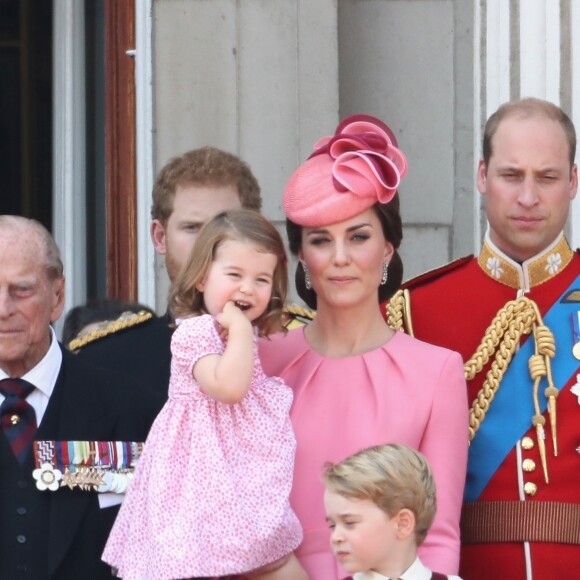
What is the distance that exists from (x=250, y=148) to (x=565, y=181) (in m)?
1.91

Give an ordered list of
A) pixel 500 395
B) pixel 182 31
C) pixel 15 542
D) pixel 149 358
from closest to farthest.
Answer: pixel 15 542
pixel 500 395
pixel 149 358
pixel 182 31

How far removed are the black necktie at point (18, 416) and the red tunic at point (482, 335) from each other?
937mm

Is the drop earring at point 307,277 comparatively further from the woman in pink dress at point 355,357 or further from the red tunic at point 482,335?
the red tunic at point 482,335

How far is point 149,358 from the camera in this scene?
5.02 m

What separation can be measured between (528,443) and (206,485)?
0.83 m

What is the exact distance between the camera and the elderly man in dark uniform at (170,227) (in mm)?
5023

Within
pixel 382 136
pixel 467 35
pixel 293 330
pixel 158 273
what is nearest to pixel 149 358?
pixel 293 330

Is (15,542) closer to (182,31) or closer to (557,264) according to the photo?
(557,264)

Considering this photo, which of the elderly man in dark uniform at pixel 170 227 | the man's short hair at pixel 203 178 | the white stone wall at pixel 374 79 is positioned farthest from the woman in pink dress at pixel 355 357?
the white stone wall at pixel 374 79

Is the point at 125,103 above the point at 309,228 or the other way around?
above

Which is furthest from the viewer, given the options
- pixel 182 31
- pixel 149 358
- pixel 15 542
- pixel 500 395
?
pixel 182 31

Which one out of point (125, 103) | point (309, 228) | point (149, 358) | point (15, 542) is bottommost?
point (15, 542)

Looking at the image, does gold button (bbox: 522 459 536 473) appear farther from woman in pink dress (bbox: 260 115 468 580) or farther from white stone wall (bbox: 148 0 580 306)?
white stone wall (bbox: 148 0 580 306)

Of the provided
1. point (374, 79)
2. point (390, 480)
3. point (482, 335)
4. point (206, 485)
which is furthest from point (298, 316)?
point (374, 79)
